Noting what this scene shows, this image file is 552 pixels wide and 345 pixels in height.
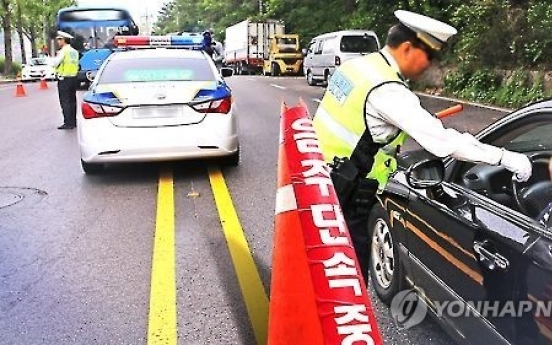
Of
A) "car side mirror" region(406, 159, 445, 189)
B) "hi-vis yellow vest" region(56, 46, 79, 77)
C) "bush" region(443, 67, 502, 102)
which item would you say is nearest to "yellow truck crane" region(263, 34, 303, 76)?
"bush" region(443, 67, 502, 102)

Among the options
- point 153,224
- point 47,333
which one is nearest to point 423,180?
point 47,333

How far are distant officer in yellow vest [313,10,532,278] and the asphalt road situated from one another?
1.20 meters

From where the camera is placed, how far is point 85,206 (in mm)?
6652

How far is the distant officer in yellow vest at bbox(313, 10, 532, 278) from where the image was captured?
2.68m

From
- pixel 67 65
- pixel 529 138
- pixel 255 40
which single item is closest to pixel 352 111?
pixel 529 138

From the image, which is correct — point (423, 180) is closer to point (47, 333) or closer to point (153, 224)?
point (47, 333)

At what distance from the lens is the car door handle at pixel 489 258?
8.09 feet

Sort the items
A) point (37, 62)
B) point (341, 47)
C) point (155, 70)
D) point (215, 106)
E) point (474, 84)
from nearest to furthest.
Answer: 1. point (215, 106)
2. point (155, 70)
3. point (474, 84)
4. point (341, 47)
5. point (37, 62)

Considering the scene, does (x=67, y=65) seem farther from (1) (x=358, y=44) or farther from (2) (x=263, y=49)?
(2) (x=263, y=49)

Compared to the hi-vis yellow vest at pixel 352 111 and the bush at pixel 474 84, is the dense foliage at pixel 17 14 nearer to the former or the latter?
the bush at pixel 474 84

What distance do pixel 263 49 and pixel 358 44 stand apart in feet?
60.9

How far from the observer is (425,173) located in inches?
126

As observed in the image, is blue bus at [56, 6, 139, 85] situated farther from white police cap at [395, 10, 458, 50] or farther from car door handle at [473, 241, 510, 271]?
car door handle at [473, 241, 510, 271]

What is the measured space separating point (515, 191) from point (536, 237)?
901 millimetres
